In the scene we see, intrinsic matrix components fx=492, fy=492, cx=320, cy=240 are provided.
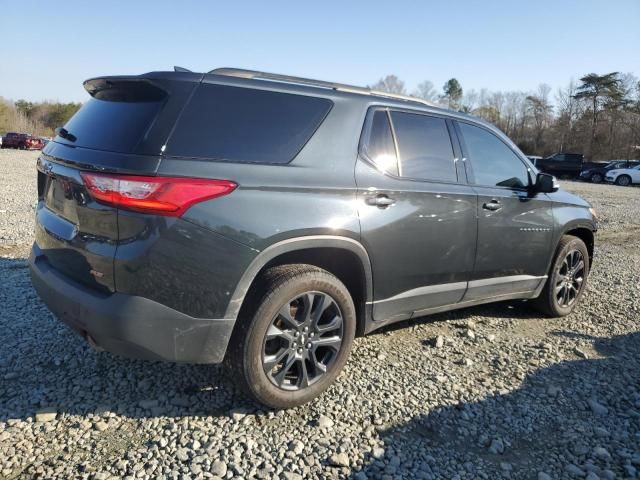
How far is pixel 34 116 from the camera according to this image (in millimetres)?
69938

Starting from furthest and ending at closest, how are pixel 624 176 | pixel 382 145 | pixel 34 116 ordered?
pixel 34 116
pixel 624 176
pixel 382 145

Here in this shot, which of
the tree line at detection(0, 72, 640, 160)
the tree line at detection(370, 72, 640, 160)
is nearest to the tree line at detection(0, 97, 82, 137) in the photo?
the tree line at detection(0, 72, 640, 160)

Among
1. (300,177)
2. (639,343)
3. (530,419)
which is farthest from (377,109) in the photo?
(639,343)

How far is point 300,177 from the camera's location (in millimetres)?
2785

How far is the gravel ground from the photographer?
97.7 inches

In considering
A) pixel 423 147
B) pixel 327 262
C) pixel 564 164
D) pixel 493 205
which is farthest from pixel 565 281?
pixel 564 164

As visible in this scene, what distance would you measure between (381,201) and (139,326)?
5.29ft

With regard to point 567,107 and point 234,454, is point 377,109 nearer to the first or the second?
point 234,454

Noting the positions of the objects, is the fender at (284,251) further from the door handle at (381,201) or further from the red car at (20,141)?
the red car at (20,141)

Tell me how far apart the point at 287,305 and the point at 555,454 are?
1695 millimetres

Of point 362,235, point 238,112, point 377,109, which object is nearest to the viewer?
point 238,112

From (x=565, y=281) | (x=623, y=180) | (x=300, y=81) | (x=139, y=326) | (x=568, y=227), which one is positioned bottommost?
(x=565, y=281)

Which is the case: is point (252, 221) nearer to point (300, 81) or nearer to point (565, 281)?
point (300, 81)

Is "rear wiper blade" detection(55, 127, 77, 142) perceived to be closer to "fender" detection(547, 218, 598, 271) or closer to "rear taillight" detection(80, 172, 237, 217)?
"rear taillight" detection(80, 172, 237, 217)
